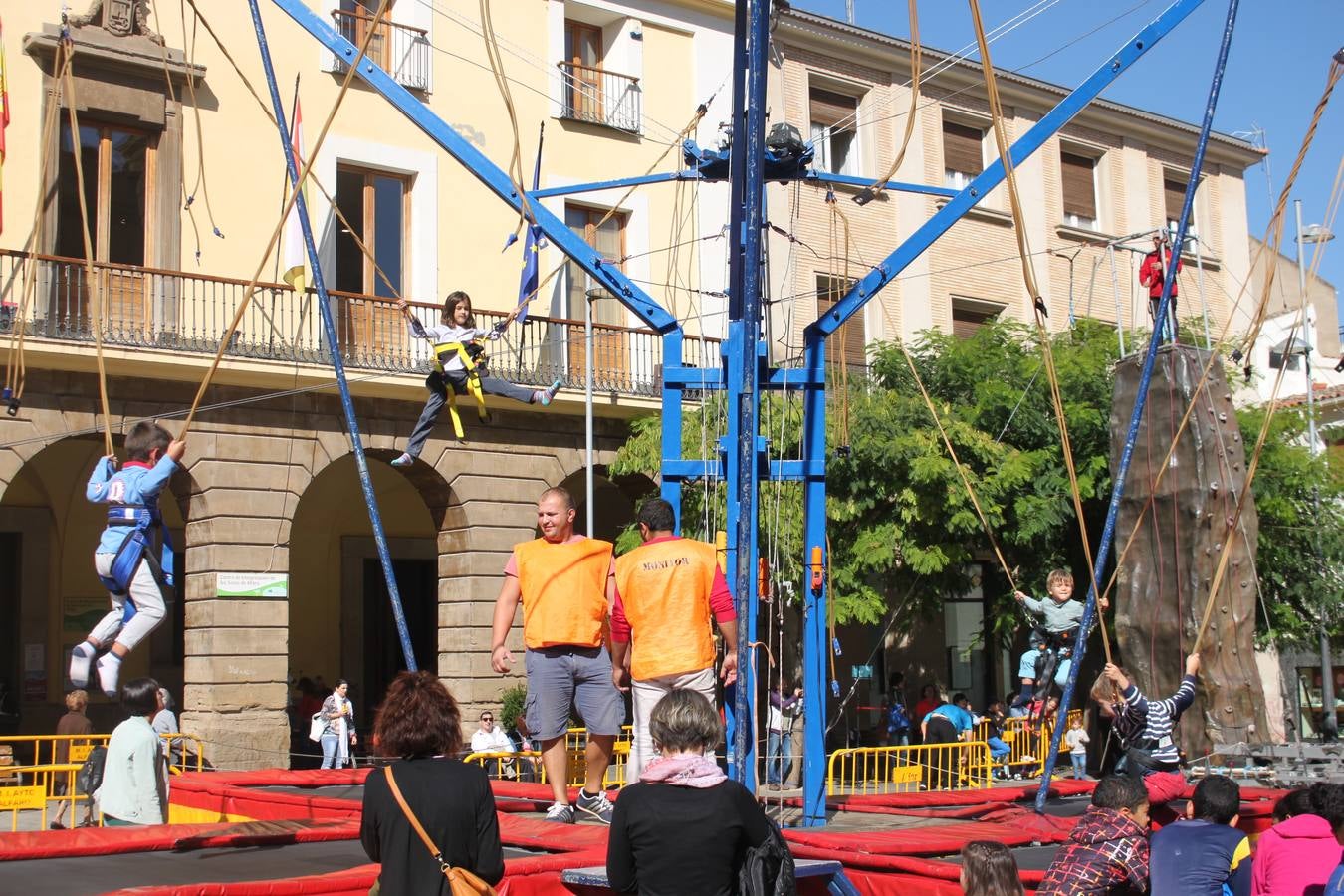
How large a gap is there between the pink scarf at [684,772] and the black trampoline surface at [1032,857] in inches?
111

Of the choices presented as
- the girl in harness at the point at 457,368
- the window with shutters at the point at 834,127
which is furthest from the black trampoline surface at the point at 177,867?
the window with shutters at the point at 834,127

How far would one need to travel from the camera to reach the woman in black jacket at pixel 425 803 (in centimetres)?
491

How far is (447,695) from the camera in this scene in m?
5.19

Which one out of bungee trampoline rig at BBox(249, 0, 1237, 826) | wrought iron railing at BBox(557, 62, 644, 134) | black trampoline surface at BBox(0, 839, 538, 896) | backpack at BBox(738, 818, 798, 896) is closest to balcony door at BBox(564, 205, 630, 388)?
wrought iron railing at BBox(557, 62, 644, 134)

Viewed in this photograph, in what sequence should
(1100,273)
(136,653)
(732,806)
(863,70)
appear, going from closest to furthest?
Result: 1. (732,806)
2. (136,653)
3. (863,70)
4. (1100,273)

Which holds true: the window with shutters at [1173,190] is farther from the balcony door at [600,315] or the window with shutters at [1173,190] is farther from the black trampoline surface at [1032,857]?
the black trampoline surface at [1032,857]

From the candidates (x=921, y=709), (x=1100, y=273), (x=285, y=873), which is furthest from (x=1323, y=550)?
(x=285, y=873)

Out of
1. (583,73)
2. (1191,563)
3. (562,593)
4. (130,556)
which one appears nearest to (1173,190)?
(583,73)

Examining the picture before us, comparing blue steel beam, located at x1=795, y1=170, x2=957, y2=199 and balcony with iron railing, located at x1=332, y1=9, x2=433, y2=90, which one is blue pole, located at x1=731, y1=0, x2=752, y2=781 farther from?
balcony with iron railing, located at x1=332, y1=9, x2=433, y2=90

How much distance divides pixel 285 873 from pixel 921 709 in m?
15.6

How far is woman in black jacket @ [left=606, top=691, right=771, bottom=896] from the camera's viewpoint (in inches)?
189

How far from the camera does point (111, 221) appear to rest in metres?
18.7

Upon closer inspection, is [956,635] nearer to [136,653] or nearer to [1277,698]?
[1277,698]

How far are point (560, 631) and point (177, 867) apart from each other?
6.85ft
